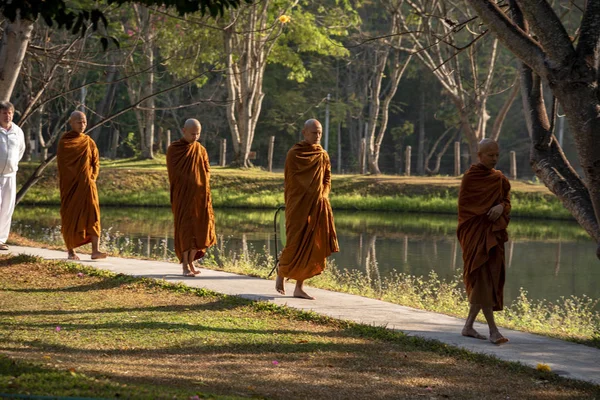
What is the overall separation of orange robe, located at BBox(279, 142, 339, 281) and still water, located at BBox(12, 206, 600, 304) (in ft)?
15.9

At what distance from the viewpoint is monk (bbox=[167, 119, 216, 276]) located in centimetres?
1231

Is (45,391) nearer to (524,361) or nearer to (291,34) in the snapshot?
(524,361)

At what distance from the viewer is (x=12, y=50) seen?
12227mm

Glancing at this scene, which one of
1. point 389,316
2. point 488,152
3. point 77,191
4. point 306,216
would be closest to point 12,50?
point 77,191

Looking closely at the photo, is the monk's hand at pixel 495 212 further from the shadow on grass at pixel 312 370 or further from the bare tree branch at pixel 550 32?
the bare tree branch at pixel 550 32

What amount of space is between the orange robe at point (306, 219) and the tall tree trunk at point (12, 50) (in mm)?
3978

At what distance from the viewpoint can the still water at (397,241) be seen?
17078 millimetres

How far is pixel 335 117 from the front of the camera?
1949 inches

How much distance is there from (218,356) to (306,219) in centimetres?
329

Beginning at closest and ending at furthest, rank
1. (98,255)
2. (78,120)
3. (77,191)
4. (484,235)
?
(484,235)
(78,120)
(77,191)
(98,255)

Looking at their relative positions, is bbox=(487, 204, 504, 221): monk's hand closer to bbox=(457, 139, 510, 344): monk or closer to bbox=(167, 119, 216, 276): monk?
bbox=(457, 139, 510, 344): monk

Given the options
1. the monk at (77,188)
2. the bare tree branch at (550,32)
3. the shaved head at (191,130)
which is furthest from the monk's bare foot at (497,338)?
the monk at (77,188)

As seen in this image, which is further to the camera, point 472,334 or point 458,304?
point 458,304

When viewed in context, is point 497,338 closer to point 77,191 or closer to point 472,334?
point 472,334
